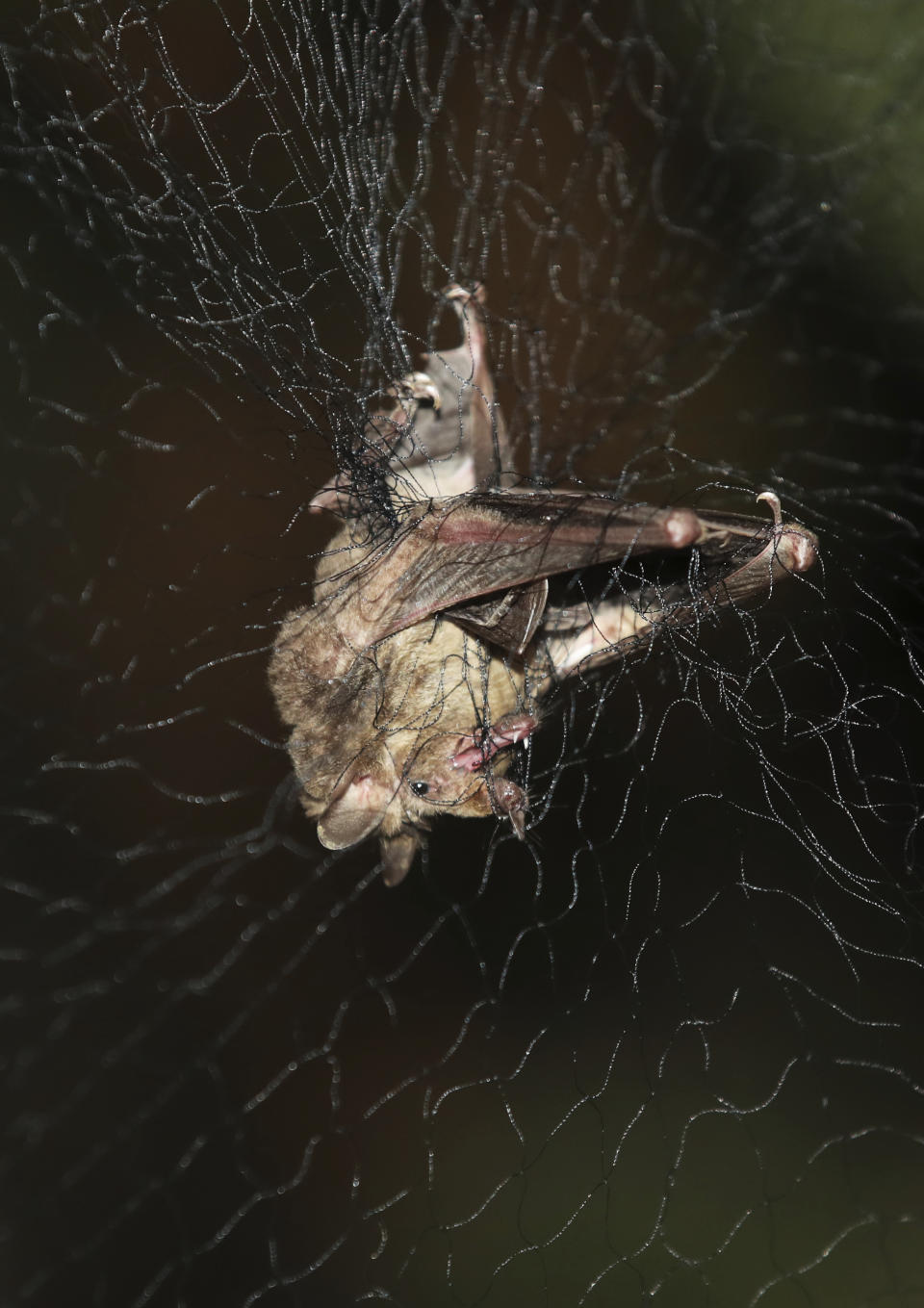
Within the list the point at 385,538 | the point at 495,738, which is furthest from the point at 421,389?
the point at 495,738

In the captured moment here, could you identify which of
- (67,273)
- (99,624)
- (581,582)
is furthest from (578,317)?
(99,624)

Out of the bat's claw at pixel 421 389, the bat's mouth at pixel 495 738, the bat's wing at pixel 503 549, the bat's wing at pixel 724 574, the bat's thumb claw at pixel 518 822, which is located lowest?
the bat's thumb claw at pixel 518 822

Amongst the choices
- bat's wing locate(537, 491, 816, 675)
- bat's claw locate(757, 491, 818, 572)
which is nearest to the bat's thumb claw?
bat's wing locate(537, 491, 816, 675)

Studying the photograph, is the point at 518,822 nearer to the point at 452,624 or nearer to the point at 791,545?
the point at 452,624

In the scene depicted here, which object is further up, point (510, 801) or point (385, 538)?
point (385, 538)

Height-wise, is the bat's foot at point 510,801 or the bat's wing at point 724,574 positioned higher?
the bat's wing at point 724,574

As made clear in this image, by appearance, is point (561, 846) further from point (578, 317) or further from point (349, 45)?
point (349, 45)

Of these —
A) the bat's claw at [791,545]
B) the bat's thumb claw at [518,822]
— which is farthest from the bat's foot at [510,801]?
the bat's claw at [791,545]

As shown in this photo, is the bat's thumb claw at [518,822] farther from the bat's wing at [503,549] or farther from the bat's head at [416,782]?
the bat's wing at [503,549]
